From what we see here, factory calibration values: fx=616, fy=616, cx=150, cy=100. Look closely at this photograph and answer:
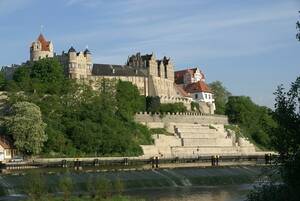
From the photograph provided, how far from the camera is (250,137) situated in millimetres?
120125

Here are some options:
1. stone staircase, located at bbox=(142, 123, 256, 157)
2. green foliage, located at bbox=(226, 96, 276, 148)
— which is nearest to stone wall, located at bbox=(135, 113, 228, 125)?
stone staircase, located at bbox=(142, 123, 256, 157)

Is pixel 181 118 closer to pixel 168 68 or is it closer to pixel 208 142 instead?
pixel 208 142

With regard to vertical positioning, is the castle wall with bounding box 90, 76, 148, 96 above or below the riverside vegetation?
above

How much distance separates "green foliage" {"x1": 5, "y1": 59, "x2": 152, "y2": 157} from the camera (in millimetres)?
81688

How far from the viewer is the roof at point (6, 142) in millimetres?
74625

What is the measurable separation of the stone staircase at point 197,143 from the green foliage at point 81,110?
2802 millimetres

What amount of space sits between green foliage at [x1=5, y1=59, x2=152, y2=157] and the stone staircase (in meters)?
2.80

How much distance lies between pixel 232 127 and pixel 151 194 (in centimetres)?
7218

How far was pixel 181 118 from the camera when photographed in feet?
354

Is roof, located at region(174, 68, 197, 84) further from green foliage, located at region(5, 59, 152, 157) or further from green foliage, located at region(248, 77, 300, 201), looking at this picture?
green foliage, located at region(248, 77, 300, 201)

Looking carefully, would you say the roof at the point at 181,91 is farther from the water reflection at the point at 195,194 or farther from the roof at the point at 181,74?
the water reflection at the point at 195,194

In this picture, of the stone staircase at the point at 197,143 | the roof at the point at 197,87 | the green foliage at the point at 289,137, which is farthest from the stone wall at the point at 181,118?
the green foliage at the point at 289,137

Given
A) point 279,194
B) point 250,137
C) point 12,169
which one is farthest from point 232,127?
point 279,194

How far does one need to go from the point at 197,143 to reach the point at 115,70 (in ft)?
85.5
